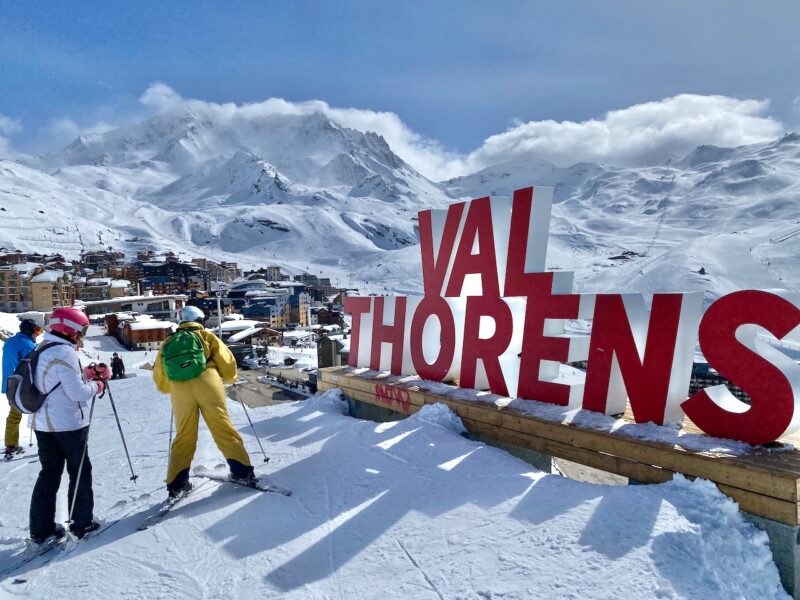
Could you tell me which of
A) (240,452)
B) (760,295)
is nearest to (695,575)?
(760,295)

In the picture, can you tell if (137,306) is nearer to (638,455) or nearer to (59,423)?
(59,423)

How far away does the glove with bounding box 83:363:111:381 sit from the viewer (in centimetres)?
414

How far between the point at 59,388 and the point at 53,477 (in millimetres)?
743

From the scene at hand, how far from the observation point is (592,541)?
3.49 meters

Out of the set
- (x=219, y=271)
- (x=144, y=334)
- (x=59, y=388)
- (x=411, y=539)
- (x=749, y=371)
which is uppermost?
(x=749, y=371)

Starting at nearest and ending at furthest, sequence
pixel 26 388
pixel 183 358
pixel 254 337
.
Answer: pixel 26 388
pixel 183 358
pixel 254 337

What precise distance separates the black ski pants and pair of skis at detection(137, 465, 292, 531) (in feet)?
1.74

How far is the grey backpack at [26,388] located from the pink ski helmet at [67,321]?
190 millimetres

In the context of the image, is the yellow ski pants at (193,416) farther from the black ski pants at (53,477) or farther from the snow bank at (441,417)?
the snow bank at (441,417)

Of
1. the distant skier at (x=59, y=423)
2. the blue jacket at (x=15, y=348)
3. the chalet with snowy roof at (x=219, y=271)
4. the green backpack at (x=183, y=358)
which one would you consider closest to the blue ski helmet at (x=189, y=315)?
the green backpack at (x=183, y=358)

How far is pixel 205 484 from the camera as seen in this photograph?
490 centimetres

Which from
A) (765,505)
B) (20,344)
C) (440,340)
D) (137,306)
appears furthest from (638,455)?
Result: (137,306)

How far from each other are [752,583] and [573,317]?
3230 millimetres

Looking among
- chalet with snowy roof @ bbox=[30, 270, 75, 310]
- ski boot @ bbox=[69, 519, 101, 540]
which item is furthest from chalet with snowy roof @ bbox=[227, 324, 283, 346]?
ski boot @ bbox=[69, 519, 101, 540]
